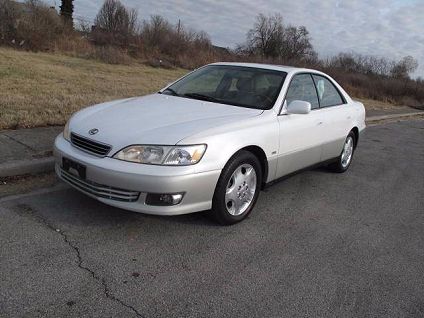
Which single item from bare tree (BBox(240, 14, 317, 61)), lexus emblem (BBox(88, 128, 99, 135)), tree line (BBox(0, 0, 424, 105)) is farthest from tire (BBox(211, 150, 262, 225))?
bare tree (BBox(240, 14, 317, 61))

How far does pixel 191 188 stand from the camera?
148 inches

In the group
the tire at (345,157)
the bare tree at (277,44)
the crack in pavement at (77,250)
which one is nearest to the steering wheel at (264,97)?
the tire at (345,157)

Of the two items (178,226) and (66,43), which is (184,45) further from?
(178,226)

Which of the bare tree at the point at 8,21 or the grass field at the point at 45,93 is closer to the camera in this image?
the grass field at the point at 45,93

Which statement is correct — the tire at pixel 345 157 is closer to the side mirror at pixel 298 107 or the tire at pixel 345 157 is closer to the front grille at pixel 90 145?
the side mirror at pixel 298 107

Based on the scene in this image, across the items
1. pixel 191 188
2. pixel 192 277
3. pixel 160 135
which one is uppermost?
pixel 160 135

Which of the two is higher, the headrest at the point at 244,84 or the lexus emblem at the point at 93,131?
the headrest at the point at 244,84

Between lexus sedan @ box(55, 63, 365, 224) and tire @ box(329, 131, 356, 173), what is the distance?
0.79m

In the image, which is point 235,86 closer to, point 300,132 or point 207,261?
point 300,132

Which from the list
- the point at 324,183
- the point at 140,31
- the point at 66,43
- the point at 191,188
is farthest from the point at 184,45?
the point at 191,188

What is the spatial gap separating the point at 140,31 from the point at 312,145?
105 ft

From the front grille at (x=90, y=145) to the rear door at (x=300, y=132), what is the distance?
184 cm

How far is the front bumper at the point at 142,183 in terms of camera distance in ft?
11.9

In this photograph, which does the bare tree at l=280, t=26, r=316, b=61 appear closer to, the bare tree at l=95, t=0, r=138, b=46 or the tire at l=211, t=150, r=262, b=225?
the bare tree at l=95, t=0, r=138, b=46
